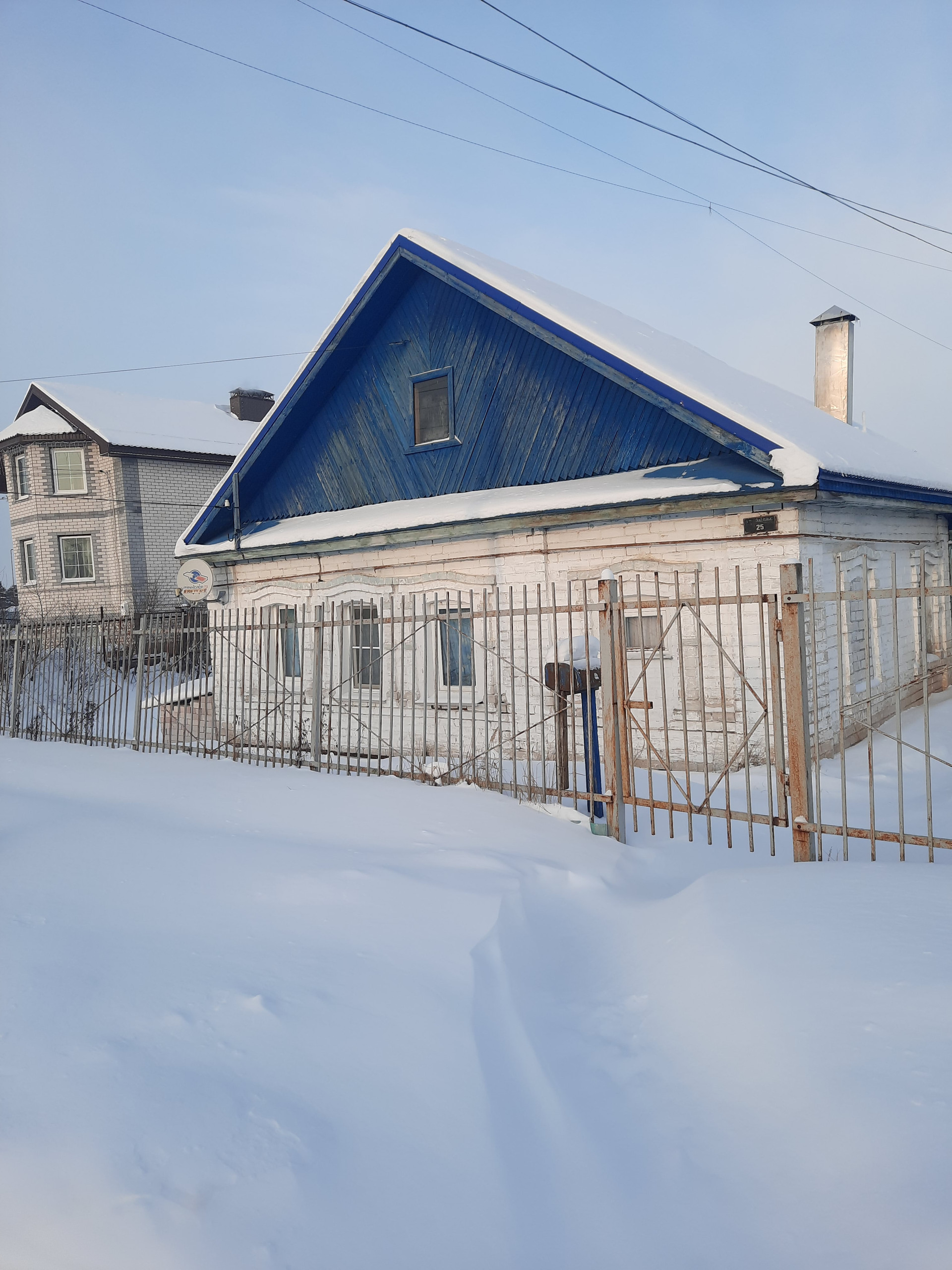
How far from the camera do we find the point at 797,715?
210 inches

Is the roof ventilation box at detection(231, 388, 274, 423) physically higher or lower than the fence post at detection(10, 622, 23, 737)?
higher

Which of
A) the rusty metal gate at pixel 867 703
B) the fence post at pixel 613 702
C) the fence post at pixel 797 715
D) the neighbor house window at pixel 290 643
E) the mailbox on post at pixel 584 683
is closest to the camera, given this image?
the rusty metal gate at pixel 867 703

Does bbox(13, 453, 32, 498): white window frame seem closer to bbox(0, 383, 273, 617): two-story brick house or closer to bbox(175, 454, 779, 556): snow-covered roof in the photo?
bbox(0, 383, 273, 617): two-story brick house

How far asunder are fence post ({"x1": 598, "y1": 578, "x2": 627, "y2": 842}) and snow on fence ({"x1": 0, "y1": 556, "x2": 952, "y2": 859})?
16 mm

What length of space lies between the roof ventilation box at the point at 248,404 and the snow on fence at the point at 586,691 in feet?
57.9

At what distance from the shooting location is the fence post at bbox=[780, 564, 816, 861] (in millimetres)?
5348

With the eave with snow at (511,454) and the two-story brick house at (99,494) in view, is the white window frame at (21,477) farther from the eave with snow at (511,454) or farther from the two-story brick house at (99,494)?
the eave with snow at (511,454)

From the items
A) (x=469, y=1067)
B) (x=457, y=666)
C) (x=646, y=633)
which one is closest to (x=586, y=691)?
(x=469, y=1067)

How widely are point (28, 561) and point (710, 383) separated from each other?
24693mm

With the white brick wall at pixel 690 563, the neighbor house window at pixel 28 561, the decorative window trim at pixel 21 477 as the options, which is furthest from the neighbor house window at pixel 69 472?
the white brick wall at pixel 690 563

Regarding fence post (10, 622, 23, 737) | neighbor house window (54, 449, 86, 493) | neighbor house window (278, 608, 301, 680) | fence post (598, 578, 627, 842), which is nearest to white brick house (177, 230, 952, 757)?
neighbor house window (278, 608, 301, 680)

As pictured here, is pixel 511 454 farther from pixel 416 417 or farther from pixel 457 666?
pixel 457 666

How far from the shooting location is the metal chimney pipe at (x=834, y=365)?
682 inches

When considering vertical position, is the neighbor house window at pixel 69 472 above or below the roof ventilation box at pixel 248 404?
below
